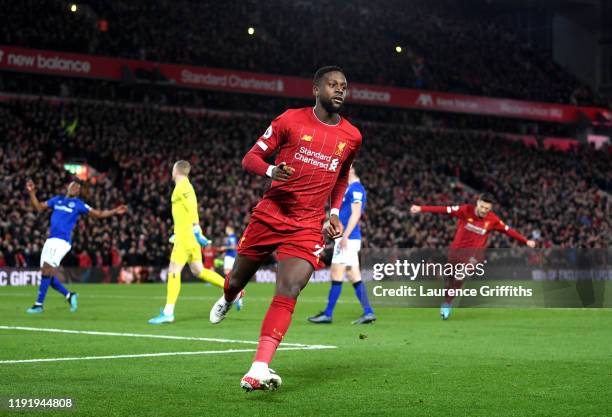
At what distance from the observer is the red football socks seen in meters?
7.07

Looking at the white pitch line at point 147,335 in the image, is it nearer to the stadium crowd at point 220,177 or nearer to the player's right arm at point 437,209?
the player's right arm at point 437,209

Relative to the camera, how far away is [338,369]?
342 inches

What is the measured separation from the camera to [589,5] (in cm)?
6462

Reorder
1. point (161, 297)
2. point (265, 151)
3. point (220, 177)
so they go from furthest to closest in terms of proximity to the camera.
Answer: point (220, 177)
point (161, 297)
point (265, 151)

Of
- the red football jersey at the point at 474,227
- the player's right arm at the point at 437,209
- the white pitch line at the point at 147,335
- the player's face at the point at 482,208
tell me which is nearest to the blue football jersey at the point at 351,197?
the player's right arm at the point at 437,209

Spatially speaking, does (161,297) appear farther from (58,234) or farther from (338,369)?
(338,369)

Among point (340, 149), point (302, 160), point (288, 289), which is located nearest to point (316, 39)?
point (340, 149)

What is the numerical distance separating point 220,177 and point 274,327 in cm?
3166

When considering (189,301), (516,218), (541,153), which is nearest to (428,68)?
(541,153)

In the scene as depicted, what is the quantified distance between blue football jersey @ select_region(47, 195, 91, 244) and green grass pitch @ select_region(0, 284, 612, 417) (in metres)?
1.92

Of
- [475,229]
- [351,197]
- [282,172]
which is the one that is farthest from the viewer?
[475,229]

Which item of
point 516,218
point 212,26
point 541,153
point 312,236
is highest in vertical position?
point 212,26

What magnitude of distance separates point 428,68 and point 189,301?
123 ft

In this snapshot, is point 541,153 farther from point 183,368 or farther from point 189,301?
point 183,368
